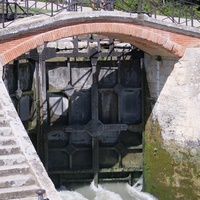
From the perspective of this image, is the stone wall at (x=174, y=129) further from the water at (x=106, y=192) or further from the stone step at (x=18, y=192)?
the stone step at (x=18, y=192)

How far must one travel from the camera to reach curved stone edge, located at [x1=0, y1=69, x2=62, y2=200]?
6094 mm

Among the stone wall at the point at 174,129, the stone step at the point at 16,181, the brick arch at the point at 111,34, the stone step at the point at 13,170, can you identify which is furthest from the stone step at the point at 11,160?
the stone wall at the point at 174,129

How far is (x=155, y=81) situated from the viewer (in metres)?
13.7

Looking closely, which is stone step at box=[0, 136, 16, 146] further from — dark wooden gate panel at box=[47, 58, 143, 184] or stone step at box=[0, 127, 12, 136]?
dark wooden gate panel at box=[47, 58, 143, 184]

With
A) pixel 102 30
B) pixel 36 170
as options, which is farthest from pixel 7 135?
pixel 102 30

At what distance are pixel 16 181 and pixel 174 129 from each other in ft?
23.8

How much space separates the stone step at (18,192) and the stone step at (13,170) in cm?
26

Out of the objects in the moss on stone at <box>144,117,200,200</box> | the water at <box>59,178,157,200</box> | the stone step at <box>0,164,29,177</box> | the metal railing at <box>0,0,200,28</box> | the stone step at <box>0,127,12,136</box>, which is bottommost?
the water at <box>59,178,157,200</box>

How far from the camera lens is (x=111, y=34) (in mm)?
11938

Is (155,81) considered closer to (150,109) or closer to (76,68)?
(150,109)

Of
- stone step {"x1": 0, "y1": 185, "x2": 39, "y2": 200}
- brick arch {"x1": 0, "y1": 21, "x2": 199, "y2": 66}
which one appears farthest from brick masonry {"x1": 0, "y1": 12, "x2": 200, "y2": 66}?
stone step {"x1": 0, "y1": 185, "x2": 39, "y2": 200}

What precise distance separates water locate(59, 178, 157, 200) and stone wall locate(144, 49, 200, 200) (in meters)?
0.39

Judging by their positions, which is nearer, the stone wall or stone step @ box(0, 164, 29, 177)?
stone step @ box(0, 164, 29, 177)

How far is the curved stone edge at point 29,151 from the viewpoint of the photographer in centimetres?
609
